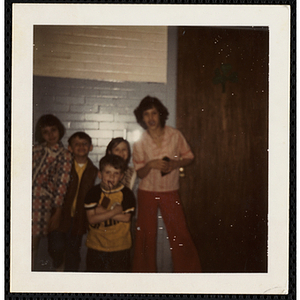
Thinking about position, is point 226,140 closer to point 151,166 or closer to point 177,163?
point 177,163

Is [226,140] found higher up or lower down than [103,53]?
lower down

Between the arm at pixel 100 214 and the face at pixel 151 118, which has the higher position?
the face at pixel 151 118

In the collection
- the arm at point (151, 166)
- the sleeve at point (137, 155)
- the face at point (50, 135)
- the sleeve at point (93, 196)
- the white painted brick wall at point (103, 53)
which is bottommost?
the sleeve at point (93, 196)

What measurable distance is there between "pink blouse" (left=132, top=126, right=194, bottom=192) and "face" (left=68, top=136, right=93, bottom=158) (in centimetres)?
26

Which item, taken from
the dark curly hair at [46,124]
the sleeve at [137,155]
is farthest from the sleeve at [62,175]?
the sleeve at [137,155]

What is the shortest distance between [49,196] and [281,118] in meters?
1.38

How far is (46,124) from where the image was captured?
1.62 meters

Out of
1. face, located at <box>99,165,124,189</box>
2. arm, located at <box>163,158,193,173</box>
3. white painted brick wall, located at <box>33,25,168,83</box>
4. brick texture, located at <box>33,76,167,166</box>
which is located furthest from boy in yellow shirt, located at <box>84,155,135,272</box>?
white painted brick wall, located at <box>33,25,168,83</box>

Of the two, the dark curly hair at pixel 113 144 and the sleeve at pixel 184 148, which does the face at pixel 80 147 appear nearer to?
the dark curly hair at pixel 113 144

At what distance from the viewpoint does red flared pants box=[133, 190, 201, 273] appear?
164cm

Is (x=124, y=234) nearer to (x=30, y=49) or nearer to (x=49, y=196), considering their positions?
(x=49, y=196)

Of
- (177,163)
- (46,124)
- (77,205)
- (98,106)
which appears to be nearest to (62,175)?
(77,205)

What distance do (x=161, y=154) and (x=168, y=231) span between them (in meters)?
0.44

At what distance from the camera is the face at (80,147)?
1621 mm
